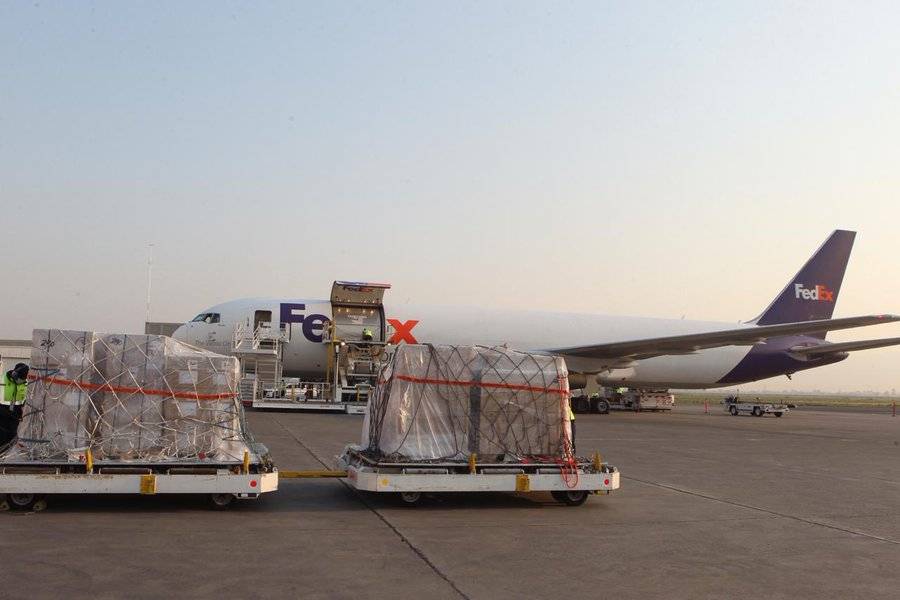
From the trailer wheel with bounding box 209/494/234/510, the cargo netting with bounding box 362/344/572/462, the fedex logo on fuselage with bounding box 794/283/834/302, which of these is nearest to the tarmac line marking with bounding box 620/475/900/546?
the cargo netting with bounding box 362/344/572/462

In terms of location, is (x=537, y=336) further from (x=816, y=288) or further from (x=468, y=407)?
(x=468, y=407)

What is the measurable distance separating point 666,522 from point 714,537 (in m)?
0.87

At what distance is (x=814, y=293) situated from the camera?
4122cm

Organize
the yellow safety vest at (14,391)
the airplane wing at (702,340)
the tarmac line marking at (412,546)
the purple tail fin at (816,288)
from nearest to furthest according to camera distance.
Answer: the tarmac line marking at (412,546) → the yellow safety vest at (14,391) → the airplane wing at (702,340) → the purple tail fin at (816,288)

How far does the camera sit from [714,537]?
27.2 feet

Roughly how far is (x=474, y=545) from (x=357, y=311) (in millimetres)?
25647

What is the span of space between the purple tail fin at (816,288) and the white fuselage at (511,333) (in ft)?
10.0

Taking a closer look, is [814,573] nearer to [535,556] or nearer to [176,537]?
[535,556]

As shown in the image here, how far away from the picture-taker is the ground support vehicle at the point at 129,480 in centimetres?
855

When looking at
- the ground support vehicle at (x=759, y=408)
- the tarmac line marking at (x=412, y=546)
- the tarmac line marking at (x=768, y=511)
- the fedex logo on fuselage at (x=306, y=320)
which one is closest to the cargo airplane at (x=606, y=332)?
the fedex logo on fuselage at (x=306, y=320)

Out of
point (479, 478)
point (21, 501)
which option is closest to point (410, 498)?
point (479, 478)

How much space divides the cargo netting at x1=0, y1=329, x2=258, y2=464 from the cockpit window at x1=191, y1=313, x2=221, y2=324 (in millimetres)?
22867

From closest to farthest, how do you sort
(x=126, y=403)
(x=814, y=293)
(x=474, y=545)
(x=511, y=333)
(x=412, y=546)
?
(x=412, y=546) < (x=474, y=545) < (x=126, y=403) < (x=511, y=333) < (x=814, y=293)

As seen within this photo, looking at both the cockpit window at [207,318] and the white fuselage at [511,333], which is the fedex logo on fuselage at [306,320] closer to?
the white fuselage at [511,333]
